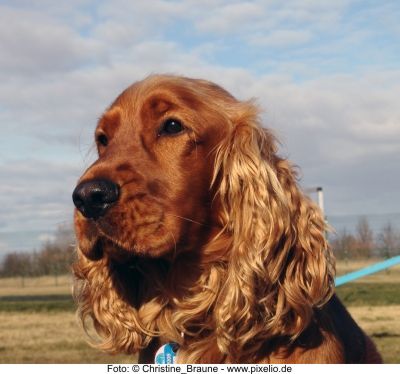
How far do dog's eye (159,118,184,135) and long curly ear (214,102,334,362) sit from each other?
268mm

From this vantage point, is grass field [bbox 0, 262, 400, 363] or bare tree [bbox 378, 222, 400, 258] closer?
grass field [bbox 0, 262, 400, 363]

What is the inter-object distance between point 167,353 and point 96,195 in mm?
953

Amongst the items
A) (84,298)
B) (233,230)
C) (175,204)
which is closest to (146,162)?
(175,204)

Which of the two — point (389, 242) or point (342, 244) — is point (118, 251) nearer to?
point (342, 244)

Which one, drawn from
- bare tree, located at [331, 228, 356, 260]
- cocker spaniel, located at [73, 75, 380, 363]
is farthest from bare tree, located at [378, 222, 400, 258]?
cocker spaniel, located at [73, 75, 380, 363]

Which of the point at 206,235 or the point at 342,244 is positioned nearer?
the point at 206,235

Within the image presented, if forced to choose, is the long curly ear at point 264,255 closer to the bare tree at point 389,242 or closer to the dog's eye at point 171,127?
the dog's eye at point 171,127

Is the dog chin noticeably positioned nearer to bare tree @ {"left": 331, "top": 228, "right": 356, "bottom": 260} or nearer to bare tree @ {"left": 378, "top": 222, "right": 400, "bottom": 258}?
bare tree @ {"left": 331, "top": 228, "right": 356, "bottom": 260}

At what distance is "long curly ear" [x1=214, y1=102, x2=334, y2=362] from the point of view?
353cm

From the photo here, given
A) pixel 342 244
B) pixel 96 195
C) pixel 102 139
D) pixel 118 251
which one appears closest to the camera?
pixel 96 195

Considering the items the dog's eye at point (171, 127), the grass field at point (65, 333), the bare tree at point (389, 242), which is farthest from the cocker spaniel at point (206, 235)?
the bare tree at point (389, 242)

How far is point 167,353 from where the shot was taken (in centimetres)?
376

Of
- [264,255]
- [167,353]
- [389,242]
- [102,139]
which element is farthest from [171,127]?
[389,242]

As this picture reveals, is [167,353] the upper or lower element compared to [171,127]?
lower
